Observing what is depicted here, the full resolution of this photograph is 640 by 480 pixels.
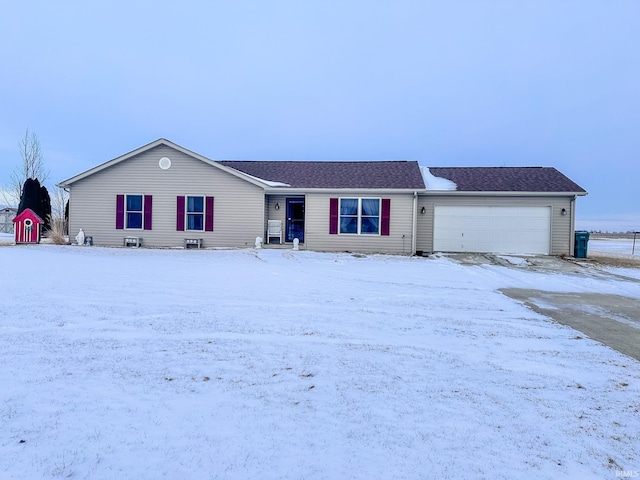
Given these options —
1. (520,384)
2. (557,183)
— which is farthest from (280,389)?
(557,183)

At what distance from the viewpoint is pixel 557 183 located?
50.1ft

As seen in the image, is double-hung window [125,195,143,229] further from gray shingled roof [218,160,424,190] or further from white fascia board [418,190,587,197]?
white fascia board [418,190,587,197]

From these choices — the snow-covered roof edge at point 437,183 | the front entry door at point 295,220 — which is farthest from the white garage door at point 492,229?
the front entry door at point 295,220

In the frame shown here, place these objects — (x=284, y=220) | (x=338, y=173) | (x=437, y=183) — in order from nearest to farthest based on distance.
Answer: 1. (x=284, y=220)
2. (x=437, y=183)
3. (x=338, y=173)

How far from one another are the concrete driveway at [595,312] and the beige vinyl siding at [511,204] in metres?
7.34

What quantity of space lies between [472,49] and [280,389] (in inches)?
1346

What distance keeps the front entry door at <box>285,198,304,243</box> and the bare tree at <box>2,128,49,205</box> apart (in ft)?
77.4

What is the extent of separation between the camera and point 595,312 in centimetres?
621

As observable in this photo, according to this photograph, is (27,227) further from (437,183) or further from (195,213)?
(437,183)

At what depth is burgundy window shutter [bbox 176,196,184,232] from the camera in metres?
14.9

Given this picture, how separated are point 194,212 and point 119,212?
3.05 metres

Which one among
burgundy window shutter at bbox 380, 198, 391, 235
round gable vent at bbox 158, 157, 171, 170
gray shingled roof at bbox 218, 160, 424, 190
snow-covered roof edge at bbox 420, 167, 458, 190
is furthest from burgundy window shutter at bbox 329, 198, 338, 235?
round gable vent at bbox 158, 157, 171, 170

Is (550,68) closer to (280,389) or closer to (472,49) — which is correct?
(472,49)

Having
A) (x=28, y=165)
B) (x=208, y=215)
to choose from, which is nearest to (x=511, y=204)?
(x=208, y=215)
